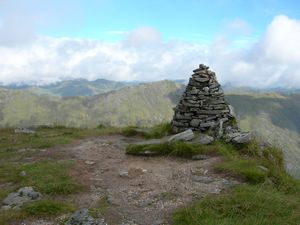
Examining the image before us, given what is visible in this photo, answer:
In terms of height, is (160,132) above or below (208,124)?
below

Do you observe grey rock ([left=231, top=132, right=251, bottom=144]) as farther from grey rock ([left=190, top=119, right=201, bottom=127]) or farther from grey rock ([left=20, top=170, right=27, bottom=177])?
grey rock ([left=20, top=170, right=27, bottom=177])

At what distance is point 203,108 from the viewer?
2214cm

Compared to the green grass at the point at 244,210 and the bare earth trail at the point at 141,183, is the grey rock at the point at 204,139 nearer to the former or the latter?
the bare earth trail at the point at 141,183

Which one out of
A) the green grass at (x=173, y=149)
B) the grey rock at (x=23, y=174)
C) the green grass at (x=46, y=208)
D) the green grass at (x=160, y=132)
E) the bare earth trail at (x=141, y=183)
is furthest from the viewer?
the green grass at (x=160, y=132)

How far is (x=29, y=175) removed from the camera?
1570 centimetres

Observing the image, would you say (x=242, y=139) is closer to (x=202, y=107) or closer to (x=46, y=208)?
(x=202, y=107)

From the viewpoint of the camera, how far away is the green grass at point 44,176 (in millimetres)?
13938

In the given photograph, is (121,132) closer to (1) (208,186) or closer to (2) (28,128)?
(2) (28,128)

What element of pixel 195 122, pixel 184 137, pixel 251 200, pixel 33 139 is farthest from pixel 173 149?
pixel 33 139

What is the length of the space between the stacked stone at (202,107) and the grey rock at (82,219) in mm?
11822

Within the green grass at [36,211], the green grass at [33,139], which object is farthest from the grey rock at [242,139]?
the green grass at [33,139]

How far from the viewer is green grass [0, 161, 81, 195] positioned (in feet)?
45.7

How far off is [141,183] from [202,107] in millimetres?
8658

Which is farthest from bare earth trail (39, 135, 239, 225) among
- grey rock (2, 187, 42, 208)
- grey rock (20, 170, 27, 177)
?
grey rock (20, 170, 27, 177)
